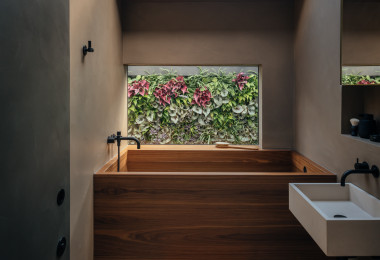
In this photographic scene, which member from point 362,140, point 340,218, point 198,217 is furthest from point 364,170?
point 198,217

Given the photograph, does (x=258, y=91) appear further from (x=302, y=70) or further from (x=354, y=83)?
(x=354, y=83)

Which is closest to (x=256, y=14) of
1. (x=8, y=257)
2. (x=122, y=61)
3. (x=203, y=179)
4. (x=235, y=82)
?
(x=235, y=82)

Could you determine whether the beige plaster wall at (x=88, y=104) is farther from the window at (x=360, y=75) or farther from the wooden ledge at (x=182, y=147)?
the window at (x=360, y=75)

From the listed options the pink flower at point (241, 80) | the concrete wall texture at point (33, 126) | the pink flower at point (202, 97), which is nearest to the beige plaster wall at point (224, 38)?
the pink flower at point (241, 80)

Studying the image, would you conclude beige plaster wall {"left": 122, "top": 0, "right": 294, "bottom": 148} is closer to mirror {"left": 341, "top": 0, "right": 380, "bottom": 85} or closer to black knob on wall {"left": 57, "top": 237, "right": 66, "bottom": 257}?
mirror {"left": 341, "top": 0, "right": 380, "bottom": 85}

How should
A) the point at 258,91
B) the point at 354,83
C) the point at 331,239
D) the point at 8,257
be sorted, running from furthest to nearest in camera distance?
1. the point at 258,91
2. the point at 354,83
3. the point at 331,239
4. the point at 8,257

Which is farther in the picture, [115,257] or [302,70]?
[302,70]

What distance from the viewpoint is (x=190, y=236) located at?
7.23 ft

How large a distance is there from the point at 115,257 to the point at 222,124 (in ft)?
6.49

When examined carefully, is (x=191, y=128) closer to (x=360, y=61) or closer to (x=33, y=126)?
(x=360, y=61)

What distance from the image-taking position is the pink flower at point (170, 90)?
3547 mm

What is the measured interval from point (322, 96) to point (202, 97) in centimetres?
155

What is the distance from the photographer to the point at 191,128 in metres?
3.57

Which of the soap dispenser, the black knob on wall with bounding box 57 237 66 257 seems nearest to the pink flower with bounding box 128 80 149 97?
the soap dispenser
